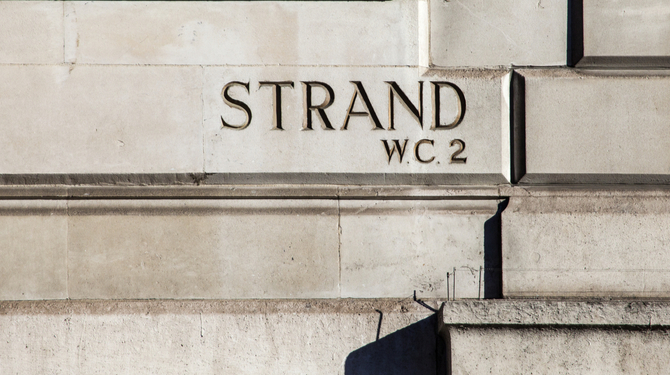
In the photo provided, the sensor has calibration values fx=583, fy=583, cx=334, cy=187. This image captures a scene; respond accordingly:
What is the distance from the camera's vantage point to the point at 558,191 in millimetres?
4820

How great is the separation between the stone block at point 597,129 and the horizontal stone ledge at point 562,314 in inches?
43.5

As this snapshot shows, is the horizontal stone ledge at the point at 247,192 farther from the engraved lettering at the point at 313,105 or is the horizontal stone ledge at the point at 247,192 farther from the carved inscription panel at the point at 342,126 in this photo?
the engraved lettering at the point at 313,105

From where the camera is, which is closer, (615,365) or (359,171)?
(615,365)

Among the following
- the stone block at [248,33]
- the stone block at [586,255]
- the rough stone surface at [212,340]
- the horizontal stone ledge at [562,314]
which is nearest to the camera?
the horizontal stone ledge at [562,314]

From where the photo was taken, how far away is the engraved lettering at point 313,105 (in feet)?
16.0

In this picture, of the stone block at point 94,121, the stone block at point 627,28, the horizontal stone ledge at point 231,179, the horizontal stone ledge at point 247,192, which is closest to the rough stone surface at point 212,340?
the horizontal stone ledge at point 247,192

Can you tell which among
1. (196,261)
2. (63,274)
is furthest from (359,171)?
(63,274)

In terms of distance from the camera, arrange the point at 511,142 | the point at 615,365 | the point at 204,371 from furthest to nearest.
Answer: the point at 511,142 < the point at 204,371 < the point at 615,365

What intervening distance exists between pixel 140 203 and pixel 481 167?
2.85 meters

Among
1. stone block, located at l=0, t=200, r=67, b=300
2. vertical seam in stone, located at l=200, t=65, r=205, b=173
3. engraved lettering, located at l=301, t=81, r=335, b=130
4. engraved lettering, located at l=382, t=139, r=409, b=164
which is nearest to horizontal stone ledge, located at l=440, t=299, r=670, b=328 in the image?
engraved lettering, located at l=382, t=139, r=409, b=164

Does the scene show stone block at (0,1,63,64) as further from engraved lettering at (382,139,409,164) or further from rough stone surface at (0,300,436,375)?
engraved lettering at (382,139,409,164)

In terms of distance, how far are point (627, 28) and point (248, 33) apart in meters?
3.18

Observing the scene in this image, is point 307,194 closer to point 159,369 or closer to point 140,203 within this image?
point 140,203

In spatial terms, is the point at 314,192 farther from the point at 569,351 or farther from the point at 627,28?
the point at 627,28
